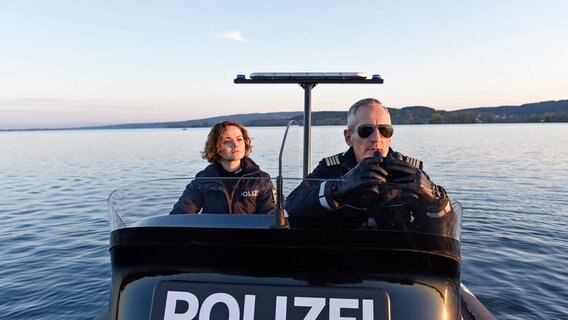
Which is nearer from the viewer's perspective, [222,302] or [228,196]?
[222,302]

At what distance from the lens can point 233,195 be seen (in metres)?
2.27

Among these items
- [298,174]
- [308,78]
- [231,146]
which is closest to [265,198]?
[298,174]

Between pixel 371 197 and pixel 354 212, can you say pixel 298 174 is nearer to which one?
pixel 354 212

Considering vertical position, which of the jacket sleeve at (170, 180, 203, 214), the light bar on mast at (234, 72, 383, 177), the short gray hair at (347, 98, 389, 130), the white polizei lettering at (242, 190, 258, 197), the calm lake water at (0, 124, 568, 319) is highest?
the light bar on mast at (234, 72, 383, 177)

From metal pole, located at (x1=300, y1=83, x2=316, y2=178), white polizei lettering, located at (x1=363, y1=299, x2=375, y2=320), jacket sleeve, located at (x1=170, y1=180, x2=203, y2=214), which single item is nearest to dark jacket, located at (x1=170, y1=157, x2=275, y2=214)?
jacket sleeve, located at (x1=170, y1=180, x2=203, y2=214)

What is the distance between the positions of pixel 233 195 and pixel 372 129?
0.82 meters

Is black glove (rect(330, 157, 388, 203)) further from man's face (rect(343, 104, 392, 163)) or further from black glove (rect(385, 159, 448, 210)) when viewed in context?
man's face (rect(343, 104, 392, 163))

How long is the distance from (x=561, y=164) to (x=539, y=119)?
7252 centimetres

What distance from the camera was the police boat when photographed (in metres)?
1.66

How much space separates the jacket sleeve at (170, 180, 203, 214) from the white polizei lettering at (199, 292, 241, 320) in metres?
0.83

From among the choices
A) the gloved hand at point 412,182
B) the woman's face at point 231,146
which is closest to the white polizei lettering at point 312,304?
the gloved hand at point 412,182

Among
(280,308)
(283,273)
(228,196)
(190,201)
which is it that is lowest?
(280,308)

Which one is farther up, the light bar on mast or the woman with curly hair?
the light bar on mast

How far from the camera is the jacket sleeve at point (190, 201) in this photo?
246 centimetres
